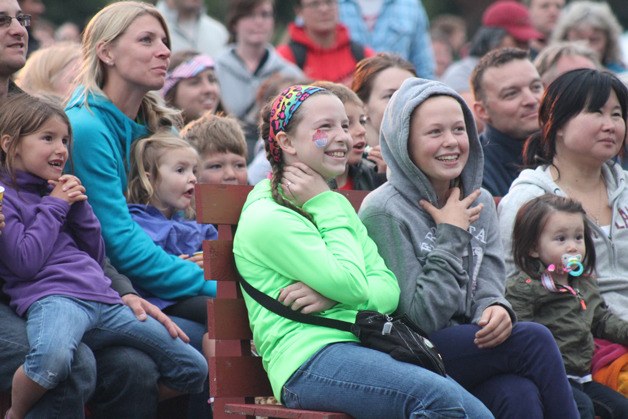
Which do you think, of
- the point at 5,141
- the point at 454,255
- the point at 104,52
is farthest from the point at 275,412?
the point at 104,52

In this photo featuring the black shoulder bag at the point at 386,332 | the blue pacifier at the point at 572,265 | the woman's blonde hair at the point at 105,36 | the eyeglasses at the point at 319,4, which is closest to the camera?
the black shoulder bag at the point at 386,332

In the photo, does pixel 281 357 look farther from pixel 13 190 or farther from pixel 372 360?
pixel 13 190

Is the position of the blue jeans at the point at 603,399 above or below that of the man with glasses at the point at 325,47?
below

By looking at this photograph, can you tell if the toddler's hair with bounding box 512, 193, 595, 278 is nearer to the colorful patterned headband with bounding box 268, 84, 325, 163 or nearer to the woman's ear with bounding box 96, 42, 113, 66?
the colorful patterned headband with bounding box 268, 84, 325, 163

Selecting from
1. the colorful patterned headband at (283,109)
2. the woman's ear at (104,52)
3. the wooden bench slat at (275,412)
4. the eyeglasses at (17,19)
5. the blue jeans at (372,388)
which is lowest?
Result: the wooden bench slat at (275,412)

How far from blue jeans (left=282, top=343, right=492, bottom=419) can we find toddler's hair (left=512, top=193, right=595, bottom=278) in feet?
4.74

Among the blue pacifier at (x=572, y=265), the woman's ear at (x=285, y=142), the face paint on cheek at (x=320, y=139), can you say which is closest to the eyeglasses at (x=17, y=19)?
the woman's ear at (x=285, y=142)

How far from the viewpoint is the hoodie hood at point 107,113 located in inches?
213

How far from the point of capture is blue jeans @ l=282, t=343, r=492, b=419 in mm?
4086

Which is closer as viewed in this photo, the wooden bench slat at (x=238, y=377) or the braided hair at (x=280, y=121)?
the wooden bench slat at (x=238, y=377)

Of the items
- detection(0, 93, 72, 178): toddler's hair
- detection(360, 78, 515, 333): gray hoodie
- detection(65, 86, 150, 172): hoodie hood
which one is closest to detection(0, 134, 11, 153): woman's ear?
detection(0, 93, 72, 178): toddler's hair

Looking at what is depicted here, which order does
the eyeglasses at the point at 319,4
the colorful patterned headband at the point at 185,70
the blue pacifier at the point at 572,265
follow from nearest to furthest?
the blue pacifier at the point at 572,265, the colorful patterned headband at the point at 185,70, the eyeglasses at the point at 319,4

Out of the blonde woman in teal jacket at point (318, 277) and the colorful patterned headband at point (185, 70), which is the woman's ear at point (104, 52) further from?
the colorful patterned headband at point (185, 70)

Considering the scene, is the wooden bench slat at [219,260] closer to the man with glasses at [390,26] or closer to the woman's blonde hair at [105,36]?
the woman's blonde hair at [105,36]
